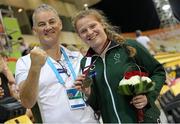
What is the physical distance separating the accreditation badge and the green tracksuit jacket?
84mm

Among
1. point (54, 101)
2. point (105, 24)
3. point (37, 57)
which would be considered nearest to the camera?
point (37, 57)

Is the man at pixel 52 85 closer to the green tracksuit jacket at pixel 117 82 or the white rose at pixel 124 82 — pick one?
the green tracksuit jacket at pixel 117 82

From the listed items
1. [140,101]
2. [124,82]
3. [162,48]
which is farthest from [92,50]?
[162,48]

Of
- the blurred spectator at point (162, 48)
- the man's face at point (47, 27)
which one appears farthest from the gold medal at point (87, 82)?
the blurred spectator at point (162, 48)

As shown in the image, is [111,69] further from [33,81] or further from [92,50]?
[33,81]

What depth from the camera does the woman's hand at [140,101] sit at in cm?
256

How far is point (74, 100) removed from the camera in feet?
9.20

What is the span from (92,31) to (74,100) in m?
0.48

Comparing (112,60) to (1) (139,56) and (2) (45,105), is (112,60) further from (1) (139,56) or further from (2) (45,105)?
(2) (45,105)

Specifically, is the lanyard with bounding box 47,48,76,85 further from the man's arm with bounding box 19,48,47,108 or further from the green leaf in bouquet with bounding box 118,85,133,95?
the green leaf in bouquet with bounding box 118,85,133,95

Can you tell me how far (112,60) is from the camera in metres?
2.71

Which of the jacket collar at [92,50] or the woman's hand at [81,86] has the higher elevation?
the jacket collar at [92,50]

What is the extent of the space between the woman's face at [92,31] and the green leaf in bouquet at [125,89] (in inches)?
13.9

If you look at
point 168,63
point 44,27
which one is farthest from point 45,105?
point 168,63
